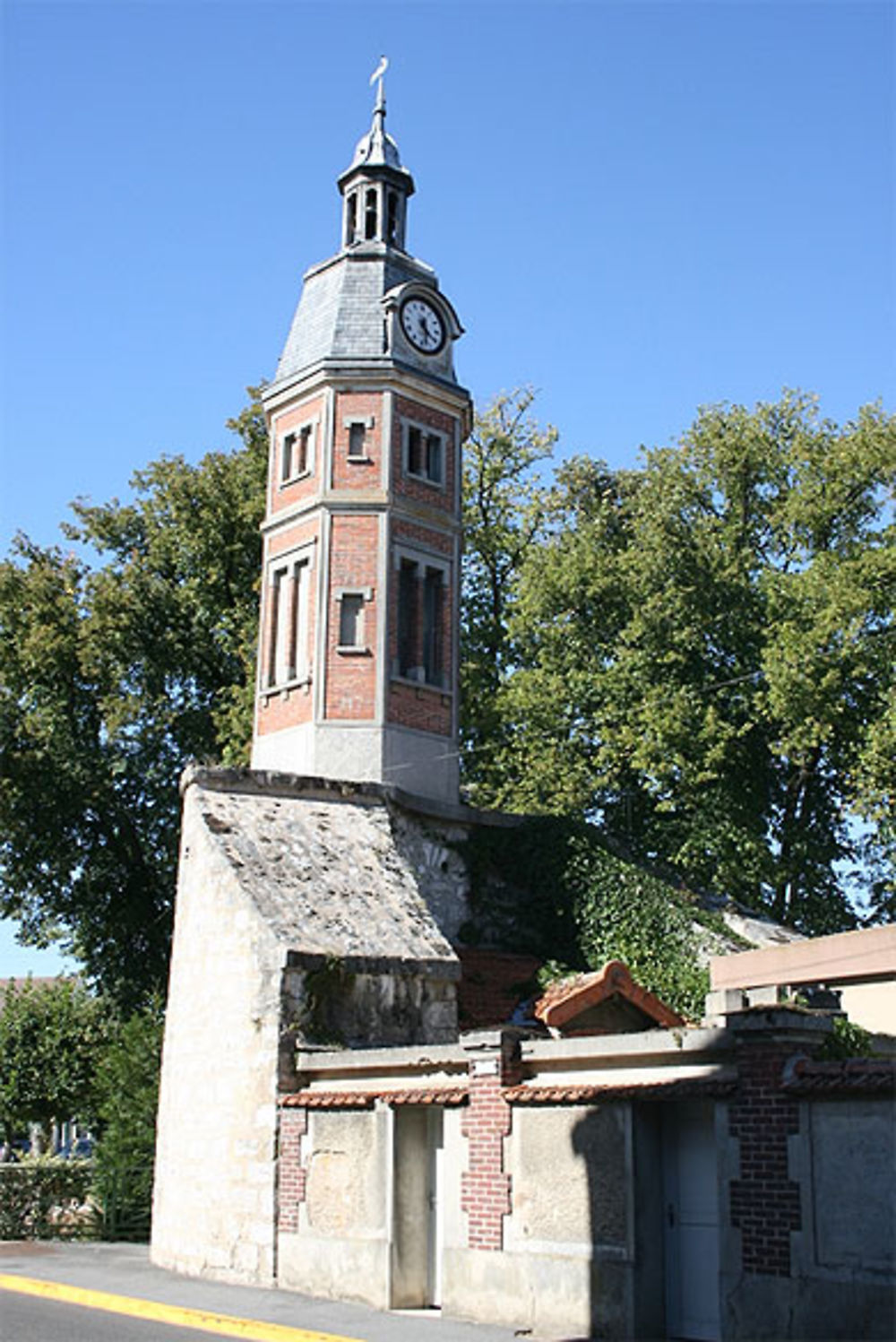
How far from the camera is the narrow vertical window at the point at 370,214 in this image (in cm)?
2666

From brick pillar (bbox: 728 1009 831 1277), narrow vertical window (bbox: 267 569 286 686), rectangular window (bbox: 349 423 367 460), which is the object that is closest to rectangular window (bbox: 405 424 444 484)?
rectangular window (bbox: 349 423 367 460)

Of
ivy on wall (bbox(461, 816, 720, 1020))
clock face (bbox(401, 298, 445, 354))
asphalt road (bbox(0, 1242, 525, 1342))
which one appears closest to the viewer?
asphalt road (bbox(0, 1242, 525, 1342))

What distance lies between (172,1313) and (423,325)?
17.6m

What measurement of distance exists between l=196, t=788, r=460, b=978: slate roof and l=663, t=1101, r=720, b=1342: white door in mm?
5902

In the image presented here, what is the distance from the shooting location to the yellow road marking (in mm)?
11969

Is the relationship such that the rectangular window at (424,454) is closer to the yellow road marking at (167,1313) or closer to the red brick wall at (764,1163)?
the yellow road marking at (167,1313)

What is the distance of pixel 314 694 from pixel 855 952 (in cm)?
969

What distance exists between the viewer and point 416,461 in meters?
24.7

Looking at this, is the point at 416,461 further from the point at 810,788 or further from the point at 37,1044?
the point at 37,1044

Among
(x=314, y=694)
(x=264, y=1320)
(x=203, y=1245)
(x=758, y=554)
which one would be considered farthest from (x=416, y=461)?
(x=264, y=1320)

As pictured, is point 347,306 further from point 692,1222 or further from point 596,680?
point 692,1222

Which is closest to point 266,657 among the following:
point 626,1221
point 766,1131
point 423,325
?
point 423,325

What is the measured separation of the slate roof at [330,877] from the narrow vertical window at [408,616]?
334cm

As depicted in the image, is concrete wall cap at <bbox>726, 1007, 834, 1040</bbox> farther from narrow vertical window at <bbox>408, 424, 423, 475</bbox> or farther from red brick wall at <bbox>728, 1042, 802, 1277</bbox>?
narrow vertical window at <bbox>408, 424, 423, 475</bbox>
